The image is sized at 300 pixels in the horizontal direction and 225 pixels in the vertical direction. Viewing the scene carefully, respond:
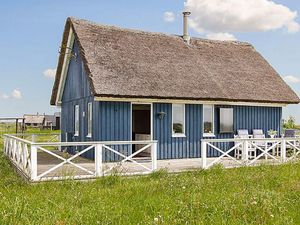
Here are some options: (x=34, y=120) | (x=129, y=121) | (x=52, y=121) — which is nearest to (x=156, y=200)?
(x=129, y=121)

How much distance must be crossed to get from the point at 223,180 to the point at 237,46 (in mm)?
13313

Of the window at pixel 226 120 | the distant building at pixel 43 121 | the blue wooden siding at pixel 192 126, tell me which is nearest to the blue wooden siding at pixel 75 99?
the blue wooden siding at pixel 192 126

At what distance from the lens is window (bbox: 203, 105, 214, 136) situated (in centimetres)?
1781

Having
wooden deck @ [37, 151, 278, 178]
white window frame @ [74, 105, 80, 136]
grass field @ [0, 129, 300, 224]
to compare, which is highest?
white window frame @ [74, 105, 80, 136]

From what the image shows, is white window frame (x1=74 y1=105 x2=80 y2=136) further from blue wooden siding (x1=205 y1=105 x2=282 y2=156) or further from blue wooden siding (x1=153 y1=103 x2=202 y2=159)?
blue wooden siding (x1=205 y1=105 x2=282 y2=156)

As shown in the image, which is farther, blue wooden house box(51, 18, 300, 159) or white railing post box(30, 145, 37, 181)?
blue wooden house box(51, 18, 300, 159)

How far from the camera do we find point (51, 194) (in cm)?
923

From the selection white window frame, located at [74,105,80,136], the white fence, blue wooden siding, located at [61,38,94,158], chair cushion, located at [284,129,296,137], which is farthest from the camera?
chair cushion, located at [284,129,296,137]

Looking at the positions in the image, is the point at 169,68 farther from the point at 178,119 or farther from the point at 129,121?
the point at 129,121

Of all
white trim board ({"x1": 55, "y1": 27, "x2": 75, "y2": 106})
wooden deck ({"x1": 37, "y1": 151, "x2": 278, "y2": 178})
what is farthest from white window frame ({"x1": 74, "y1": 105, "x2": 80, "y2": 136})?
white trim board ({"x1": 55, "y1": 27, "x2": 75, "y2": 106})

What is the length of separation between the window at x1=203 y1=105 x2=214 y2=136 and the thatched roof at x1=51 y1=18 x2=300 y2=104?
2.99ft

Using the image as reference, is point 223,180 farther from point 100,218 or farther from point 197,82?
point 197,82

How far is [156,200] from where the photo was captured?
858 cm

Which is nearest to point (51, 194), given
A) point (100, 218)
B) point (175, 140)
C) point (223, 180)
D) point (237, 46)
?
point (100, 218)
